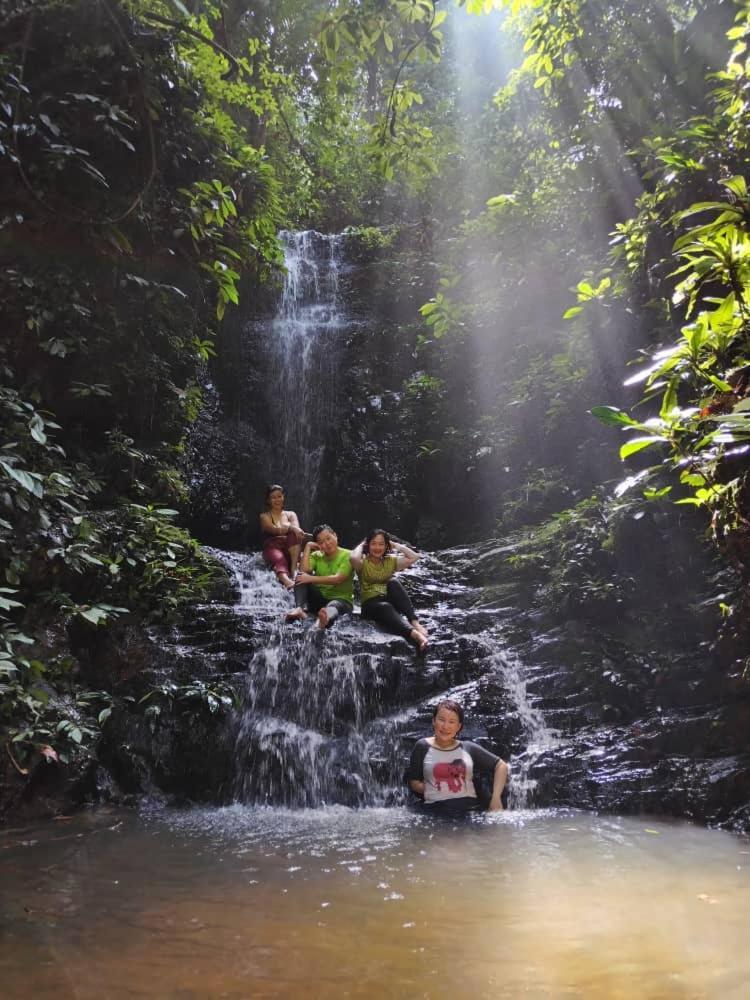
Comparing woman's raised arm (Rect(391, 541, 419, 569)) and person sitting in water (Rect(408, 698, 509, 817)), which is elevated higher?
woman's raised arm (Rect(391, 541, 419, 569))

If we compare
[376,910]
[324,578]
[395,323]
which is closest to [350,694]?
[324,578]

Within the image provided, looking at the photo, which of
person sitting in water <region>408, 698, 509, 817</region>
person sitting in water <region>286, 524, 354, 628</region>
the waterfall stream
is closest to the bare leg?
person sitting in water <region>286, 524, 354, 628</region>

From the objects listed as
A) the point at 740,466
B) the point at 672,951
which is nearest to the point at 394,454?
the point at 740,466

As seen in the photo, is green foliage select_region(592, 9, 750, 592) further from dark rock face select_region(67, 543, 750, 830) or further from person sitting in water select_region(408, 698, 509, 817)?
person sitting in water select_region(408, 698, 509, 817)

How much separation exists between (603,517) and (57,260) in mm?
6566

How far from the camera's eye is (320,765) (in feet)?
16.9

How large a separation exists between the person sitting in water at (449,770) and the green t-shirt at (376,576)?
2.18m

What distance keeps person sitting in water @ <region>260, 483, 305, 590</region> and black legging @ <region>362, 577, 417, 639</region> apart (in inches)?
60.2

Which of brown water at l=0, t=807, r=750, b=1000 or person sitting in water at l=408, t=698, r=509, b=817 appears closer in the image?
brown water at l=0, t=807, r=750, b=1000

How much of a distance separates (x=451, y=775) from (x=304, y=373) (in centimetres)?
860

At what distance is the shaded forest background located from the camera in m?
4.08

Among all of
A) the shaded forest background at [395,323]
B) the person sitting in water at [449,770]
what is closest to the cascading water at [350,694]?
the person sitting in water at [449,770]

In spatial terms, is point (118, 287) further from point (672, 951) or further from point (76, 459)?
point (672, 951)

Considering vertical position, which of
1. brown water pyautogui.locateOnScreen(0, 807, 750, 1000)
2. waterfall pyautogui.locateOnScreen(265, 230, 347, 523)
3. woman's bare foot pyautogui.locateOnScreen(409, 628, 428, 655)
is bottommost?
brown water pyautogui.locateOnScreen(0, 807, 750, 1000)
